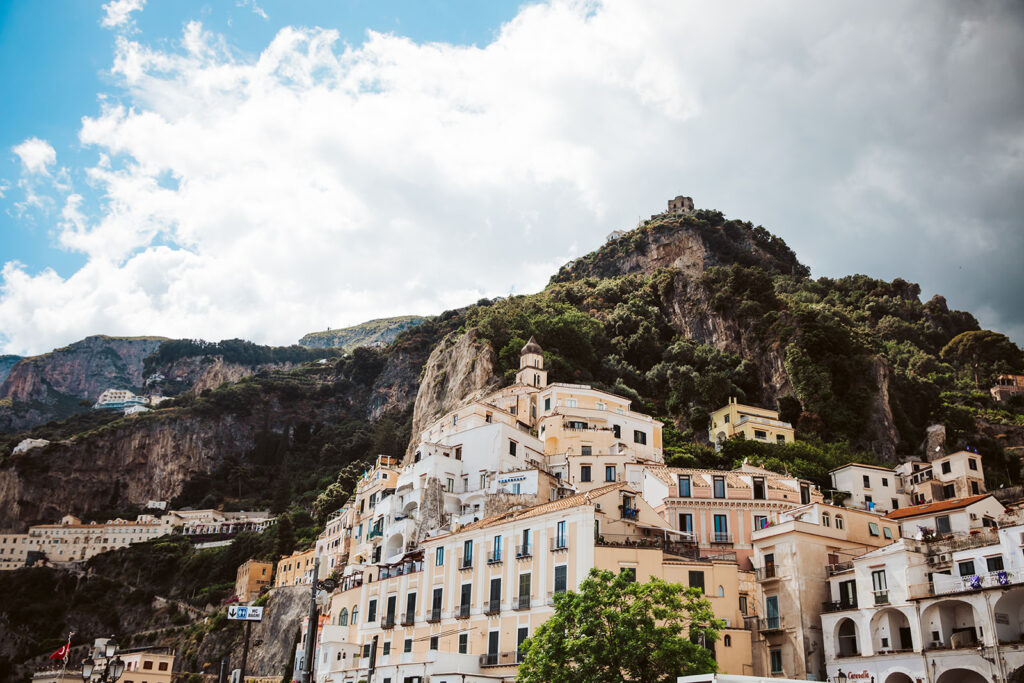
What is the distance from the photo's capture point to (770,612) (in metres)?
39.6

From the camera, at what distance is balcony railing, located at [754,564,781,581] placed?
132ft

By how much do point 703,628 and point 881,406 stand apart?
53.4m

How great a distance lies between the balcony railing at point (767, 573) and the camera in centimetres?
4025

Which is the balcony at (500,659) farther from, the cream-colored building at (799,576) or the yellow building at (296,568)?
the yellow building at (296,568)

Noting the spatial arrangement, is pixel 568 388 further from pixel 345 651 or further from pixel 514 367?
pixel 345 651

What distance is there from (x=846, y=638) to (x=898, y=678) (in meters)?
2.99

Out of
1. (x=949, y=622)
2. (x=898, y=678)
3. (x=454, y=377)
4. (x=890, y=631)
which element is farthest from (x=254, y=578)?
(x=949, y=622)

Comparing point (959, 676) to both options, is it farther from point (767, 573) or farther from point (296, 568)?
point (296, 568)

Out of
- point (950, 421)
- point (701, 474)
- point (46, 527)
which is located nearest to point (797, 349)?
point (950, 421)

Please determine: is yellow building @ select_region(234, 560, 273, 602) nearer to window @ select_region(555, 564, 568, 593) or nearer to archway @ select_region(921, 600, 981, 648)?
window @ select_region(555, 564, 568, 593)

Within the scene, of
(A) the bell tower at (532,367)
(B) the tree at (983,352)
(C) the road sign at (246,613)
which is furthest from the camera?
(B) the tree at (983,352)

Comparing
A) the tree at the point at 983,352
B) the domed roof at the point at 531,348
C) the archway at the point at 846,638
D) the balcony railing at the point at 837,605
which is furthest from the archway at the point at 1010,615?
the tree at the point at 983,352

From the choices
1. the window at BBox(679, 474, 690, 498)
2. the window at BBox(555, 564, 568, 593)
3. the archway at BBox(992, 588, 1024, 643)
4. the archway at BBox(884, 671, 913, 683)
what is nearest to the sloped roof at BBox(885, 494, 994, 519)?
the window at BBox(679, 474, 690, 498)

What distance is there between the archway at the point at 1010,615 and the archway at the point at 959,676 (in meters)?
1.74
